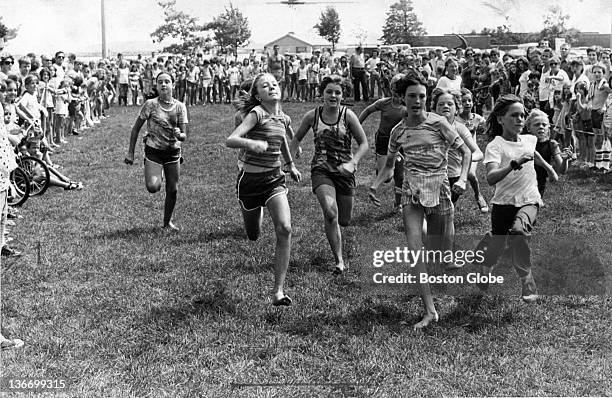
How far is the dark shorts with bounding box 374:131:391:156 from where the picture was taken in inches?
342

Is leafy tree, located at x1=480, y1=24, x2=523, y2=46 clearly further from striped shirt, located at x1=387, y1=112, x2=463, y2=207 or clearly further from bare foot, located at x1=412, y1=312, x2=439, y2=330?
bare foot, located at x1=412, y1=312, x2=439, y2=330

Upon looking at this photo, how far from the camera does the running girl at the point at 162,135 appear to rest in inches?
319

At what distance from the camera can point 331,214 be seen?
6.41m

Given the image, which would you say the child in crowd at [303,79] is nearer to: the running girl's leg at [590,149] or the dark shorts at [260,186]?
the running girl's leg at [590,149]

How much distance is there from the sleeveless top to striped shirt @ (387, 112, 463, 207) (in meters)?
1.05

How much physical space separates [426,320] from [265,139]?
1975 mm

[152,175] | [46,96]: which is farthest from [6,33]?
[152,175]

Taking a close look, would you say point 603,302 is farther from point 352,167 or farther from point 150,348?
point 150,348

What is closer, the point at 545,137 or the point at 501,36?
the point at 545,137

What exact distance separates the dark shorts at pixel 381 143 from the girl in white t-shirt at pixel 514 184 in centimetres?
278

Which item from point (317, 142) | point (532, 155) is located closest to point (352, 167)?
point (317, 142)

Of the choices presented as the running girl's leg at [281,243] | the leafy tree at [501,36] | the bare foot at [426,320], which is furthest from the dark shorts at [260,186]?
the leafy tree at [501,36]

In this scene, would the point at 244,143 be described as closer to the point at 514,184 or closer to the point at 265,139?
the point at 265,139

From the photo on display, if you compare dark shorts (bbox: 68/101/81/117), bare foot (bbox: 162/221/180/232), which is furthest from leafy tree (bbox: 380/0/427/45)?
dark shorts (bbox: 68/101/81/117)
